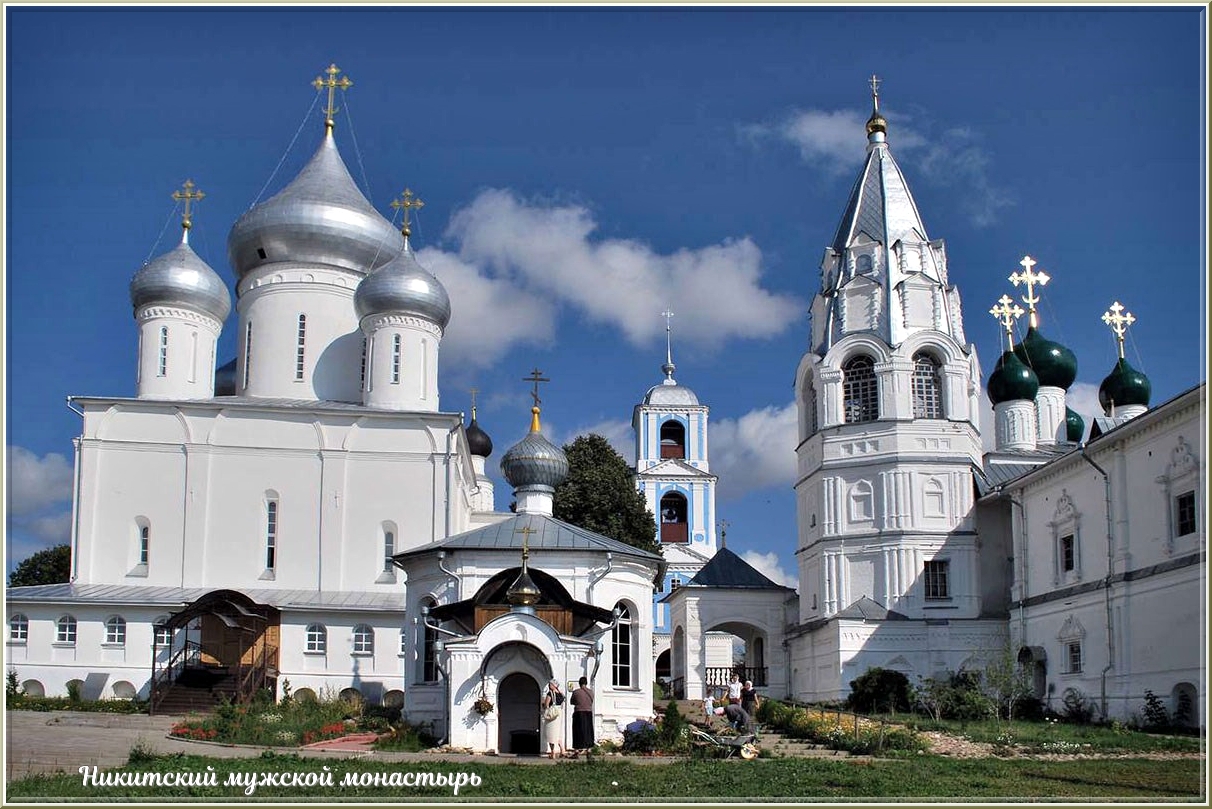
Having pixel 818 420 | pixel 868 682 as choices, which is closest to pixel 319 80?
pixel 818 420

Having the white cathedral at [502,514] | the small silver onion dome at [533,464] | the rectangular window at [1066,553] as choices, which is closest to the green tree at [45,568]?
the white cathedral at [502,514]

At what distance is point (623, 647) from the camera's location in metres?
22.2

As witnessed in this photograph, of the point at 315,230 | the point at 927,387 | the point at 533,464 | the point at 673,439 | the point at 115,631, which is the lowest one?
the point at 115,631

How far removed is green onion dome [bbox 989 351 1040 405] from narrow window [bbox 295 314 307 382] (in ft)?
64.2

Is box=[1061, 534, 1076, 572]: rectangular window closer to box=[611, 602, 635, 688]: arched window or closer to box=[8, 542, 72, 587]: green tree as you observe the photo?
box=[611, 602, 635, 688]: arched window

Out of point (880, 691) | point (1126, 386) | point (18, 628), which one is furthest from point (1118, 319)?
point (18, 628)

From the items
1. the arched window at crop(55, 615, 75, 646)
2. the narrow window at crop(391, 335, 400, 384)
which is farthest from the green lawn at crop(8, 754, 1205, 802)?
the narrow window at crop(391, 335, 400, 384)

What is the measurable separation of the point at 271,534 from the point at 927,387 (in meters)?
16.3

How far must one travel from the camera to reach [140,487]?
3011cm

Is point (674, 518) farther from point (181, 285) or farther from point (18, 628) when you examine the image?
point (18, 628)

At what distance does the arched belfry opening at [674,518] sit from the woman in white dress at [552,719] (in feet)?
126

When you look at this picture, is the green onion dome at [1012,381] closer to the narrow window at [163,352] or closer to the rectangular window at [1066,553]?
the rectangular window at [1066,553]

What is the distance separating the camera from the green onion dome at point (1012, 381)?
3750cm

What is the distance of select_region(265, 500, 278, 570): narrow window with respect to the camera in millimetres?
30203
